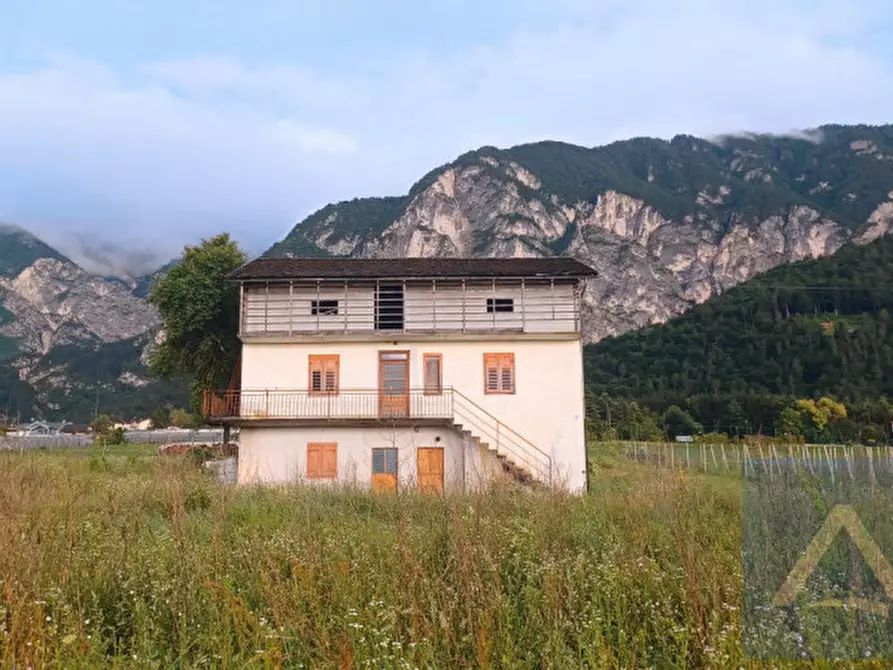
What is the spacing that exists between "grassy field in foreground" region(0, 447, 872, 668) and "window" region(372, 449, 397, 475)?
A: 12761mm

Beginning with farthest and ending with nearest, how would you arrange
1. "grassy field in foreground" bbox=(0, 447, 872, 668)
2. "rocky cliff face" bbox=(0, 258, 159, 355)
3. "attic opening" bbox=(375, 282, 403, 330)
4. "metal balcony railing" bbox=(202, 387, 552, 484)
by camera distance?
"rocky cliff face" bbox=(0, 258, 159, 355), "attic opening" bbox=(375, 282, 403, 330), "metal balcony railing" bbox=(202, 387, 552, 484), "grassy field in foreground" bbox=(0, 447, 872, 668)

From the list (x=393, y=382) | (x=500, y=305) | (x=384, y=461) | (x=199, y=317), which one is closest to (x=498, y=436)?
(x=384, y=461)

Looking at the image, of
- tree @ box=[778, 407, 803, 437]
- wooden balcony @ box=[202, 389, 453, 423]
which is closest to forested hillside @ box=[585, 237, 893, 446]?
tree @ box=[778, 407, 803, 437]

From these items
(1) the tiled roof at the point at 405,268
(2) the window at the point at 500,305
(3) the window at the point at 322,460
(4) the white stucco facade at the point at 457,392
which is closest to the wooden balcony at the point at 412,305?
(2) the window at the point at 500,305

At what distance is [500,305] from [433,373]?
359 cm

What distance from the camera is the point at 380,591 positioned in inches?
220

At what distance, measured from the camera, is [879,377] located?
235 ft

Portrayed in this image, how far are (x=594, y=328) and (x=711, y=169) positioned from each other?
8874cm

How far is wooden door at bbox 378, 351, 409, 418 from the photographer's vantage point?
70.1ft

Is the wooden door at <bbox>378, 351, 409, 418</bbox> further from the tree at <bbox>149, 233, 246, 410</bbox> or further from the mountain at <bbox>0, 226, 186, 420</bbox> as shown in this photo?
the mountain at <bbox>0, 226, 186, 420</bbox>

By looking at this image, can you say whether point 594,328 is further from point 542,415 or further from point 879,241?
point 542,415

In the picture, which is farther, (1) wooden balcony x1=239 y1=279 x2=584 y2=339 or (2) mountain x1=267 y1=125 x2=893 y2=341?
(2) mountain x1=267 y1=125 x2=893 y2=341

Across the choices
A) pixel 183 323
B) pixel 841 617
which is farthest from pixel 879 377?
pixel 841 617

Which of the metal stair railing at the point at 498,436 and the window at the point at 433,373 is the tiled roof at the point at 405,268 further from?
the metal stair railing at the point at 498,436
